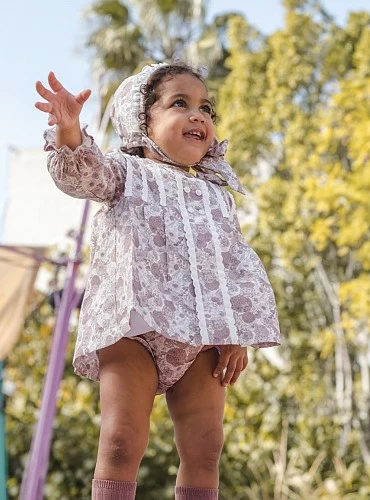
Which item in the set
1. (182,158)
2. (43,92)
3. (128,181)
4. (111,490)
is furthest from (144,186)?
(111,490)

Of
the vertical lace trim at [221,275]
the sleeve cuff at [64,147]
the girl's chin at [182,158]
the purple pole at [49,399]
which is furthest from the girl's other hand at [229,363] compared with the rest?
the purple pole at [49,399]

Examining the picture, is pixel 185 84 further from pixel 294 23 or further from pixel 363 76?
pixel 294 23

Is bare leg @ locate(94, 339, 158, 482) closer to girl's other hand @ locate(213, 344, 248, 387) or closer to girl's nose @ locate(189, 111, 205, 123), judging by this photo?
girl's other hand @ locate(213, 344, 248, 387)

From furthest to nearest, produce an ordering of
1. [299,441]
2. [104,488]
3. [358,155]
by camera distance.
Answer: [299,441] → [358,155] → [104,488]

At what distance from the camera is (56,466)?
7.21m

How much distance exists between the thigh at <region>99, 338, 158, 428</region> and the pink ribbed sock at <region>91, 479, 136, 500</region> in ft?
0.41

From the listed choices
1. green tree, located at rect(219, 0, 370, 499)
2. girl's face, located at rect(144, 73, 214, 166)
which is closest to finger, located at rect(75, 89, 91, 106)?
girl's face, located at rect(144, 73, 214, 166)

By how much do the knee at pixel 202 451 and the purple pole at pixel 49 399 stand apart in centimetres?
340

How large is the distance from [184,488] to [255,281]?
54 centimetres

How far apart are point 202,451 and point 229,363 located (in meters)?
0.24

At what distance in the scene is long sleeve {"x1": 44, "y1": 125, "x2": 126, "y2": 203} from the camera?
1953 mm

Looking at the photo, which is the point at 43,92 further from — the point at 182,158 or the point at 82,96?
the point at 182,158

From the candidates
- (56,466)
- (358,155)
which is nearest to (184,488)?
(358,155)

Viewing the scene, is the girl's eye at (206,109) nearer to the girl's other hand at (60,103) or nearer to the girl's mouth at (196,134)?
the girl's mouth at (196,134)
